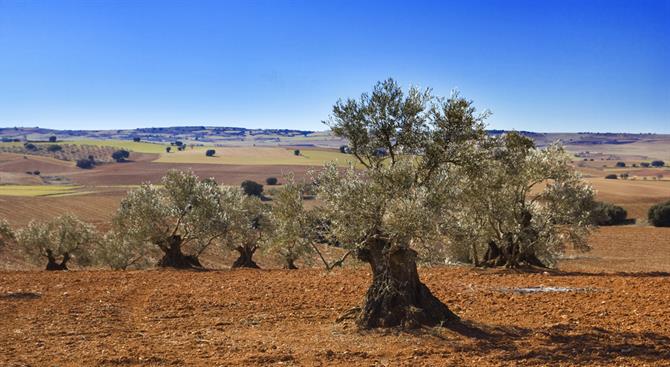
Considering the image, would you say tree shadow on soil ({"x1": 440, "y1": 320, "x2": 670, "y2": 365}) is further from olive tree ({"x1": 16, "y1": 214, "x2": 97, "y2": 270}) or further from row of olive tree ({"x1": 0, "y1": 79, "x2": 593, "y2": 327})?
olive tree ({"x1": 16, "y1": 214, "x2": 97, "y2": 270})

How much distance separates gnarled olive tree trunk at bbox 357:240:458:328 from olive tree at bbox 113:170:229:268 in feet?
65.3

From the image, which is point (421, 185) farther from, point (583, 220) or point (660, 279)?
point (583, 220)

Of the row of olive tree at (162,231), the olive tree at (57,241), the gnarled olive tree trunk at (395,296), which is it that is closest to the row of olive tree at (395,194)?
the gnarled olive tree trunk at (395,296)

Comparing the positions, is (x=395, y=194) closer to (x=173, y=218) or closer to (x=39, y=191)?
(x=173, y=218)

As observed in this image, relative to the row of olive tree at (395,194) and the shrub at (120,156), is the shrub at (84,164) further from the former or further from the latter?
the row of olive tree at (395,194)

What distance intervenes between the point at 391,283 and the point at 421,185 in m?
2.86

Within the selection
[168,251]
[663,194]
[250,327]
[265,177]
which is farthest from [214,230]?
[265,177]

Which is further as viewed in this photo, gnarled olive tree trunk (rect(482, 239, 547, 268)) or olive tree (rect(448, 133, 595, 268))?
gnarled olive tree trunk (rect(482, 239, 547, 268))

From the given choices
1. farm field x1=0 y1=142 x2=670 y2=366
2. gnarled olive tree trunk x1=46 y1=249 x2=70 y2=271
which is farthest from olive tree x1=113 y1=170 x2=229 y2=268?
gnarled olive tree trunk x1=46 y1=249 x2=70 y2=271

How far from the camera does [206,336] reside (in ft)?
51.6

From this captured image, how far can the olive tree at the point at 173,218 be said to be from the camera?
33.0 metres

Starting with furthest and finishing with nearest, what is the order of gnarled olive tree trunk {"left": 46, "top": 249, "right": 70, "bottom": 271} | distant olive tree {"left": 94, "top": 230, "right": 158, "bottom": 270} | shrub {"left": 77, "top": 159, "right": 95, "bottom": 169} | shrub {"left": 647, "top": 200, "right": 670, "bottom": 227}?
A: shrub {"left": 77, "top": 159, "right": 95, "bottom": 169}
shrub {"left": 647, "top": 200, "right": 670, "bottom": 227}
gnarled olive tree trunk {"left": 46, "top": 249, "right": 70, "bottom": 271}
distant olive tree {"left": 94, "top": 230, "right": 158, "bottom": 270}

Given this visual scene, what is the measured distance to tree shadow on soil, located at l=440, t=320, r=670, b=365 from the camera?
12648 mm

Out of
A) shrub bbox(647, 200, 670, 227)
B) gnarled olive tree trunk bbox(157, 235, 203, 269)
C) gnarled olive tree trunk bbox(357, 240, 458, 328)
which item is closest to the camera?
gnarled olive tree trunk bbox(357, 240, 458, 328)
